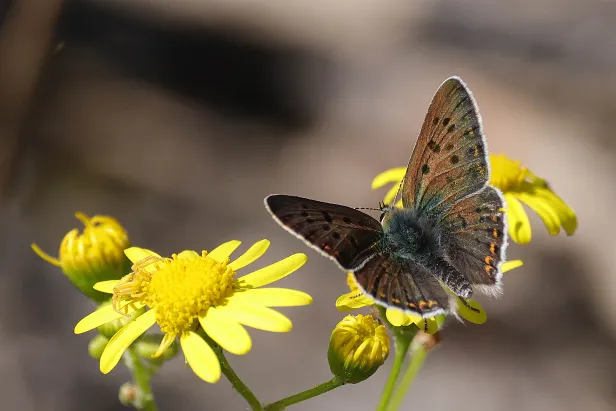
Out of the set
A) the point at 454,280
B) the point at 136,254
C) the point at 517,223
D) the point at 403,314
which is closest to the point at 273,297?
the point at 403,314

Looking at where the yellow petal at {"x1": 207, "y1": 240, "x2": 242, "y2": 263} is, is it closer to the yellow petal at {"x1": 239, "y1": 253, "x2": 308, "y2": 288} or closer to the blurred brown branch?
the yellow petal at {"x1": 239, "y1": 253, "x2": 308, "y2": 288}

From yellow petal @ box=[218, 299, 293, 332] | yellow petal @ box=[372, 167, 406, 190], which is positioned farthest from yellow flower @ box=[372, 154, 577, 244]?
yellow petal @ box=[218, 299, 293, 332]

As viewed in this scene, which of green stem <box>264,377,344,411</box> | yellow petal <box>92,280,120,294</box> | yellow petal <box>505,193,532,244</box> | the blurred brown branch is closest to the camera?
green stem <box>264,377,344,411</box>

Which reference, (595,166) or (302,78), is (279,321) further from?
(302,78)

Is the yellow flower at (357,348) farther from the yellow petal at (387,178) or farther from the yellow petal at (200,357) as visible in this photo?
the yellow petal at (387,178)

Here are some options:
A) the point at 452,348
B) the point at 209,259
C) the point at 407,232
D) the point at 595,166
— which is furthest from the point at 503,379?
the point at 209,259
